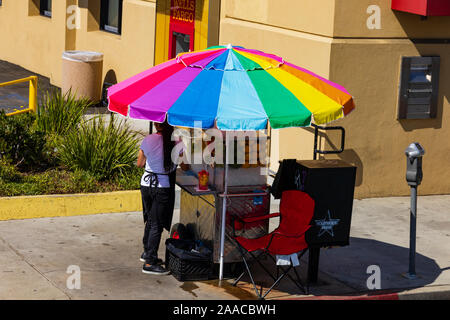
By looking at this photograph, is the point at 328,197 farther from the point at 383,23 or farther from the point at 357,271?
the point at 383,23

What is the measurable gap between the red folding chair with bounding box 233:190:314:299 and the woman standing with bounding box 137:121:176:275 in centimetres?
80

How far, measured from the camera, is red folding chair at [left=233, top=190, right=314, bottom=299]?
8.66 m

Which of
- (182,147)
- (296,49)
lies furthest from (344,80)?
(182,147)

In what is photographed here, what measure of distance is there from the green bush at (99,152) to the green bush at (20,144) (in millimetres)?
350

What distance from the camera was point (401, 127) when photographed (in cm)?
1305

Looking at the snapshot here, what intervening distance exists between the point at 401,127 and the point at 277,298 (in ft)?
17.1

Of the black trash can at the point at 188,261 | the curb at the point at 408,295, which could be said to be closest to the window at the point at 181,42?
the black trash can at the point at 188,261

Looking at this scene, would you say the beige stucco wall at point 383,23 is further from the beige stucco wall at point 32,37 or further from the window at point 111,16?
the beige stucco wall at point 32,37

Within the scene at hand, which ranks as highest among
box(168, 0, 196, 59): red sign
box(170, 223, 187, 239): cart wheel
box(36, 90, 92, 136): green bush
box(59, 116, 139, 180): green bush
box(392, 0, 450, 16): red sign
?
box(392, 0, 450, 16): red sign

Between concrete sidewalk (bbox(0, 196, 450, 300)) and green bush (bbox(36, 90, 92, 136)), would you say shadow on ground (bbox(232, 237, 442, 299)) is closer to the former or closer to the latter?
concrete sidewalk (bbox(0, 196, 450, 300))

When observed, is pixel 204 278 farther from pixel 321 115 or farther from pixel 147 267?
pixel 321 115

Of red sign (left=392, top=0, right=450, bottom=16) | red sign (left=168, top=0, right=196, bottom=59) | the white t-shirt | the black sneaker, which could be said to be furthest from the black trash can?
red sign (left=168, top=0, right=196, bottom=59)

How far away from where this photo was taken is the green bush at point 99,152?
11.9m
